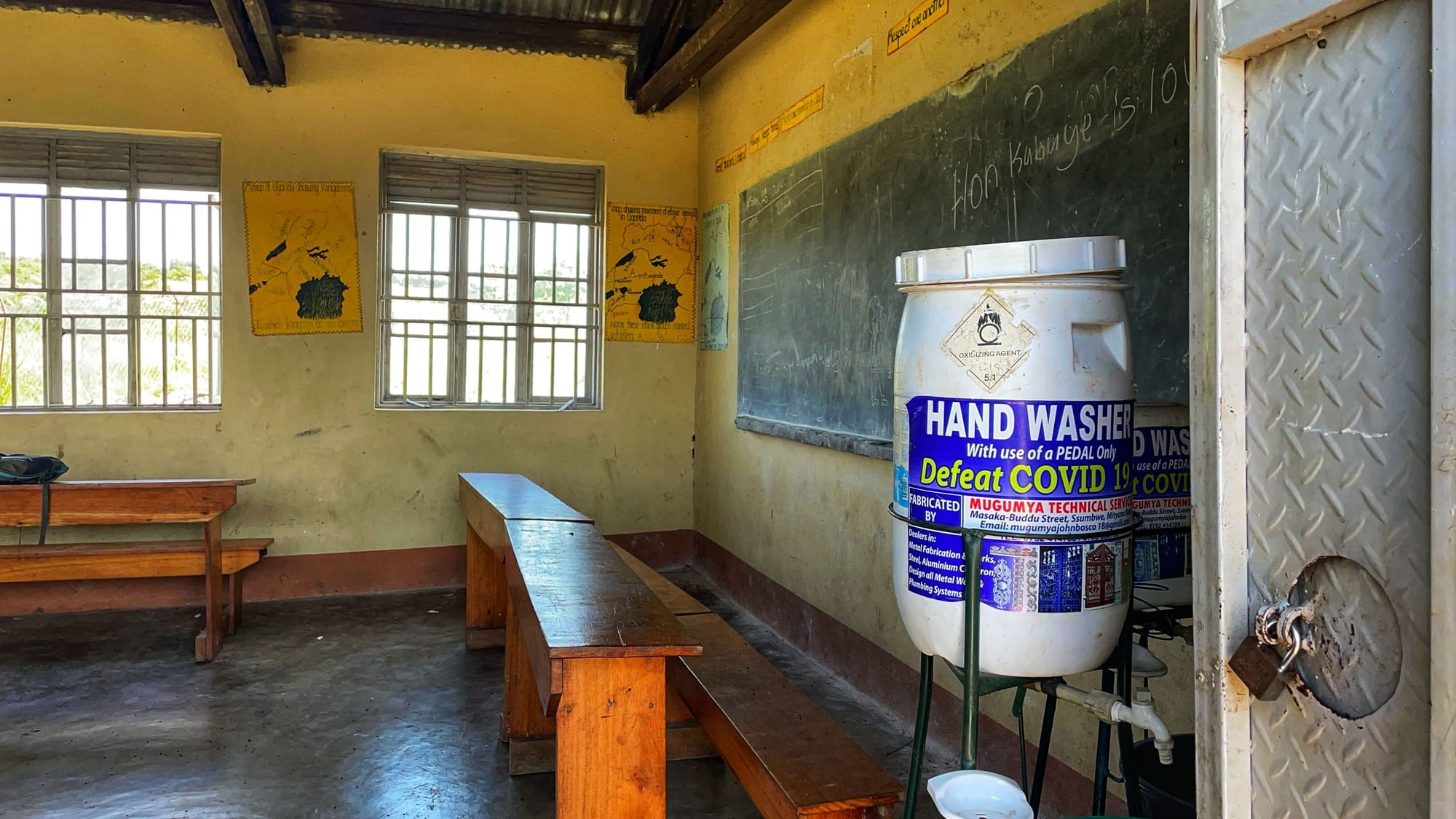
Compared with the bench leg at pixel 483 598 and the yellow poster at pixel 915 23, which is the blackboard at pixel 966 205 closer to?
the yellow poster at pixel 915 23

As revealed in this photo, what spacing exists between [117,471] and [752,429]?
3395mm

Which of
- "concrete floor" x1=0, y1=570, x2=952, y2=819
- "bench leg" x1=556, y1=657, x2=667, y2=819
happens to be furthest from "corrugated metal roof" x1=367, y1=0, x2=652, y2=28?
"bench leg" x1=556, y1=657, x2=667, y2=819

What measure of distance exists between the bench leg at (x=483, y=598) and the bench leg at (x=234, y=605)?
1.18 m

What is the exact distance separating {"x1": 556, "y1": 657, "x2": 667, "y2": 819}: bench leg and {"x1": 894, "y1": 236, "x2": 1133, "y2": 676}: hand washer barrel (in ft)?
2.40

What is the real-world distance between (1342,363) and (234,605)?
15.4 ft

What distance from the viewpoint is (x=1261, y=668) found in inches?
37.1

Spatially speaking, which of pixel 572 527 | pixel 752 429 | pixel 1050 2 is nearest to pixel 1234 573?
pixel 1050 2

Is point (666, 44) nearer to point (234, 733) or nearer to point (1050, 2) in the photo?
point (1050, 2)

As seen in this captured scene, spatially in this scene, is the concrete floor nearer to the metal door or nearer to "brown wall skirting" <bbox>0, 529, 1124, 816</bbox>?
"brown wall skirting" <bbox>0, 529, 1124, 816</bbox>

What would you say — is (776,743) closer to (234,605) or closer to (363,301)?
(234,605)

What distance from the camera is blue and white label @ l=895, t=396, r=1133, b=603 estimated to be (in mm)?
1248


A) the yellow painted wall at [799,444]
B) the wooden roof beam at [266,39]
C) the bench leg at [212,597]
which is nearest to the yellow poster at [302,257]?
the wooden roof beam at [266,39]

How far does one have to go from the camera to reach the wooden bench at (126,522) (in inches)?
151

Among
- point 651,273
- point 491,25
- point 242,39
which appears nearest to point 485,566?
point 651,273
